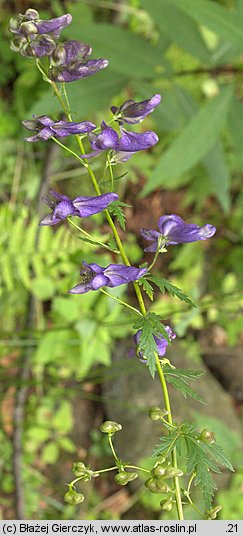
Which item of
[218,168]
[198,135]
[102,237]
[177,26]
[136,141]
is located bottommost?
[102,237]

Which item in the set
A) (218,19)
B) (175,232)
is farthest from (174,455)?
(218,19)

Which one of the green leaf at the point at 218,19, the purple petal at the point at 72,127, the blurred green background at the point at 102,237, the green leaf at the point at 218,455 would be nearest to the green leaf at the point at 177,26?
the blurred green background at the point at 102,237

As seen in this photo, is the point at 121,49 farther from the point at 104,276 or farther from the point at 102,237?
the point at 104,276

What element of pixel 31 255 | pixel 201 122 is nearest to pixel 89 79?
pixel 201 122

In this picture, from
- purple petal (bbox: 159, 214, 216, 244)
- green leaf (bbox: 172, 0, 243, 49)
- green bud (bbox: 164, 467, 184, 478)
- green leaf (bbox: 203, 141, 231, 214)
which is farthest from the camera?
green leaf (bbox: 203, 141, 231, 214)

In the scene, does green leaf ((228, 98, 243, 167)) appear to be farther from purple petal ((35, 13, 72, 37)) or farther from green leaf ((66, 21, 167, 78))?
purple petal ((35, 13, 72, 37))

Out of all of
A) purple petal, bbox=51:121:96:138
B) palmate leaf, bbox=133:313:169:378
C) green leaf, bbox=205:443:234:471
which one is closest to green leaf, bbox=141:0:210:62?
purple petal, bbox=51:121:96:138
